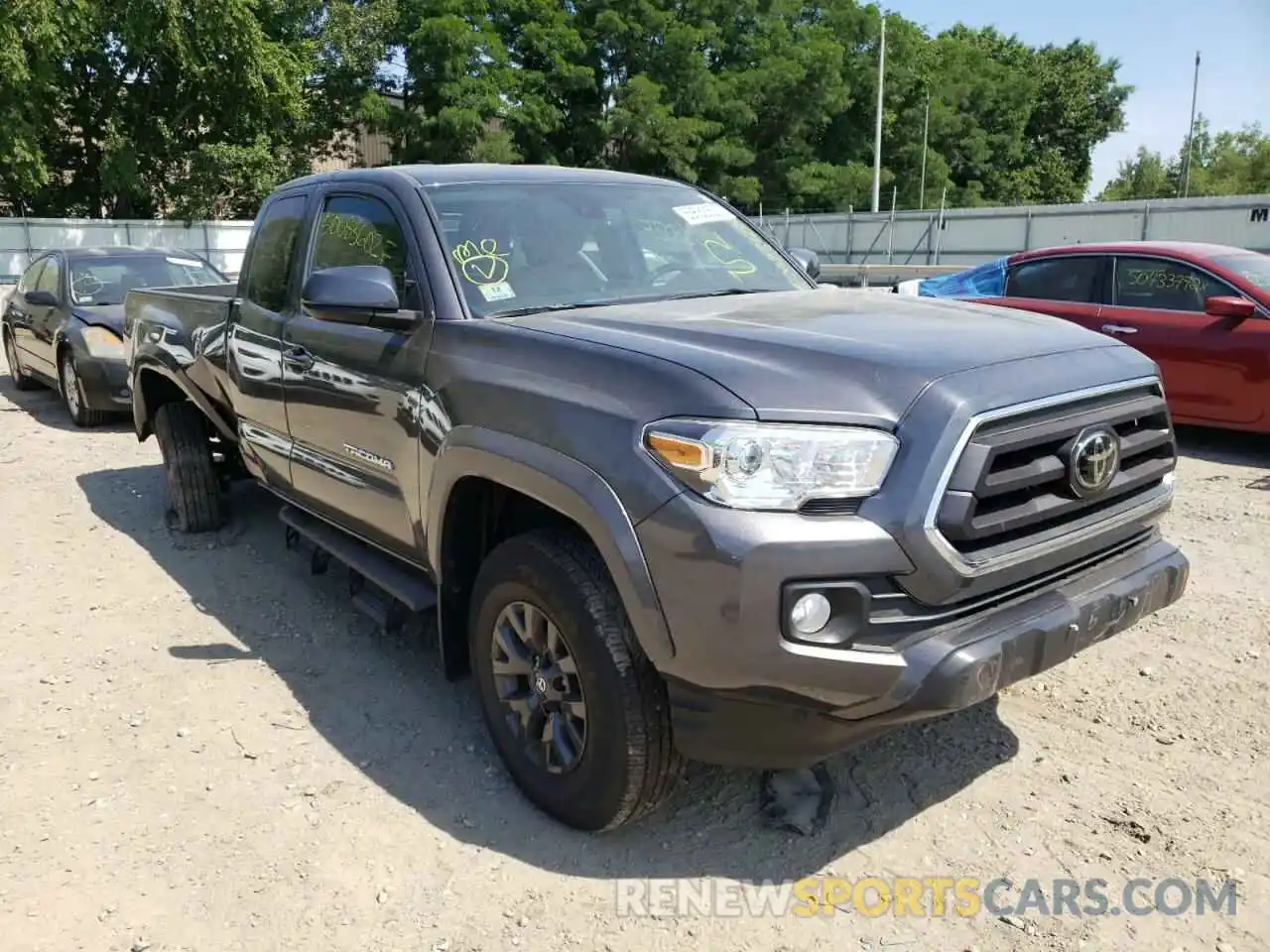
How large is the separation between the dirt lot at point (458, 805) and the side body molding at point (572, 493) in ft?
2.84

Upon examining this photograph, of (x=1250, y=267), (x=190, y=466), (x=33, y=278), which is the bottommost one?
(x=190, y=466)

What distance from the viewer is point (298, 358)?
4.26 meters

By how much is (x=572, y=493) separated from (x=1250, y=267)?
707cm

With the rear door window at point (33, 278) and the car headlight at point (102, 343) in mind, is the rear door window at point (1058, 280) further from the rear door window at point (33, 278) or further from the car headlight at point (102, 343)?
the rear door window at point (33, 278)

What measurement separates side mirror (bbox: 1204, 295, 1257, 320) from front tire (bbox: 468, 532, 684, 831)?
20.7 feet

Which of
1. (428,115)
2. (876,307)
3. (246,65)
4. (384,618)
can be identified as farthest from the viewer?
(428,115)

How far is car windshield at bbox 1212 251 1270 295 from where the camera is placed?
293 inches

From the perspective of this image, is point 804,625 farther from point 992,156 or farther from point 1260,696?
point 992,156

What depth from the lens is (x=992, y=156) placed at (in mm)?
58281

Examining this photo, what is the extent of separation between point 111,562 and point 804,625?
15.3 ft

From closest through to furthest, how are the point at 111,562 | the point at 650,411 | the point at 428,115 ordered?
the point at 650,411 < the point at 111,562 < the point at 428,115

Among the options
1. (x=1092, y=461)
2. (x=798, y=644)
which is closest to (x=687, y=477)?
(x=798, y=644)

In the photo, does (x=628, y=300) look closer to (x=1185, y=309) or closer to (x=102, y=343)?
Result: (x=1185, y=309)

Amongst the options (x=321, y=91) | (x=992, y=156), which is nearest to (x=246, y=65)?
(x=321, y=91)
